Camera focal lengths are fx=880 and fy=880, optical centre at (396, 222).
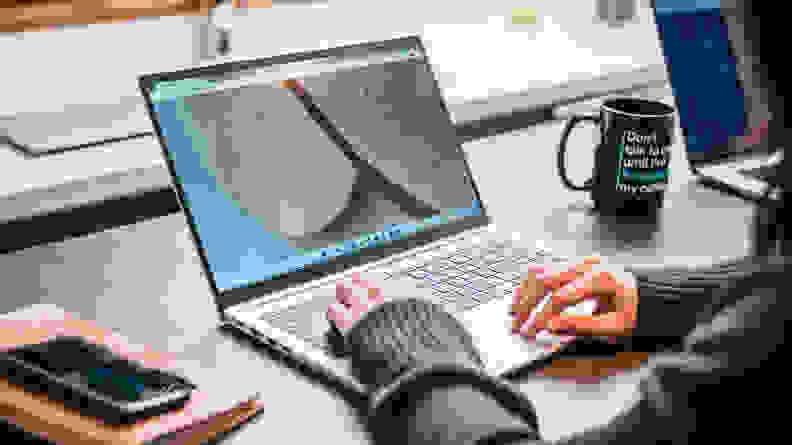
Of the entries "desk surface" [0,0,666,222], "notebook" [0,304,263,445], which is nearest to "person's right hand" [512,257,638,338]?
"notebook" [0,304,263,445]

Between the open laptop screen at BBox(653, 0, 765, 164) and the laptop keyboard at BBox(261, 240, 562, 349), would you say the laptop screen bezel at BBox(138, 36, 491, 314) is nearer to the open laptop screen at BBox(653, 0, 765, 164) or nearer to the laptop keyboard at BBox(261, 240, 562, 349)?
the laptop keyboard at BBox(261, 240, 562, 349)

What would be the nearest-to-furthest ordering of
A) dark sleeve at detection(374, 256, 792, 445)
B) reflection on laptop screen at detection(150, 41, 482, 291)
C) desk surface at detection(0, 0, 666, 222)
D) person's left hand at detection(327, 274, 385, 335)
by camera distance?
dark sleeve at detection(374, 256, 792, 445) → person's left hand at detection(327, 274, 385, 335) → reflection on laptop screen at detection(150, 41, 482, 291) → desk surface at detection(0, 0, 666, 222)

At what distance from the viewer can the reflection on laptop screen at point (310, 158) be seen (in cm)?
94

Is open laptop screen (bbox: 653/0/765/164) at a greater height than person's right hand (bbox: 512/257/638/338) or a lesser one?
greater

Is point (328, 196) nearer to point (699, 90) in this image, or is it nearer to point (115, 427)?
point (115, 427)

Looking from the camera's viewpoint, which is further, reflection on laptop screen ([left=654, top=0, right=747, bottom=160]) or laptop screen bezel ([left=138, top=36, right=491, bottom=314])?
reflection on laptop screen ([left=654, top=0, right=747, bottom=160])

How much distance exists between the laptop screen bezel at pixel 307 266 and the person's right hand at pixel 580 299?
0.20 meters

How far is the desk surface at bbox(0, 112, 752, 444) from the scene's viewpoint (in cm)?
76

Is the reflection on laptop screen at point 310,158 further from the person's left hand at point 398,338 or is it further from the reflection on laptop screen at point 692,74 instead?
the reflection on laptop screen at point 692,74

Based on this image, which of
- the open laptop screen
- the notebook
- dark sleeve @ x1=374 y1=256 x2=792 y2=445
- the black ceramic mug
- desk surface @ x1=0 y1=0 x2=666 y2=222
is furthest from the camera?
desk surface @ x1=0 y1=0 x2=666 y2=222

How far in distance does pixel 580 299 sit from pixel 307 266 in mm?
296

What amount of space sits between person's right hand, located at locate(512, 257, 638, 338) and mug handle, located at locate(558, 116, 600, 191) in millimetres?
358

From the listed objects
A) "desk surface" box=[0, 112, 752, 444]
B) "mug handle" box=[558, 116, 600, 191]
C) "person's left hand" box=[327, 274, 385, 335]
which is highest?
"mug handle" box=[558, 116, 600, 191]

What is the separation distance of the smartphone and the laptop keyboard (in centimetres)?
16
